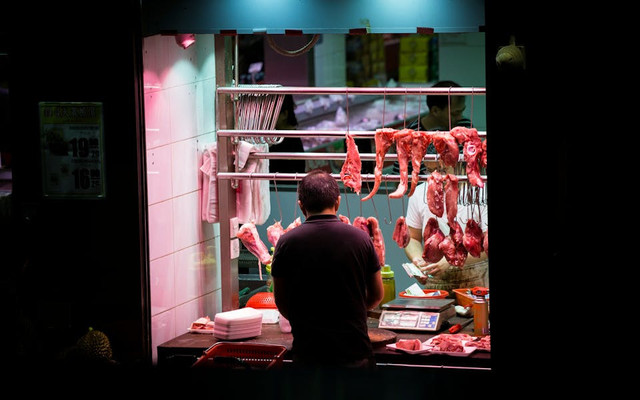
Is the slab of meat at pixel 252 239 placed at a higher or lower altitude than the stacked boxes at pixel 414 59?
lower

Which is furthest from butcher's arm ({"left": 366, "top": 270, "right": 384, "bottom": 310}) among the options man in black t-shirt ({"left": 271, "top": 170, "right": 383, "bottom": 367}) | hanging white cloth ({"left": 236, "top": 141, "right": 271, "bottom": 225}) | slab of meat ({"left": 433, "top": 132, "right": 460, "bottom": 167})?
hanging white cloth ({"left": 236, "top": 141, "right": 271, "bottom": 225})

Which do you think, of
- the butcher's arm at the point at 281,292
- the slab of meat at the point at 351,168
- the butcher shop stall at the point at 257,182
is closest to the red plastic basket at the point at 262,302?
the butcher shop stall at the point at 257,182

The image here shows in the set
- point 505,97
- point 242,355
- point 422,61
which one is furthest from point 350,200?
point 505,97

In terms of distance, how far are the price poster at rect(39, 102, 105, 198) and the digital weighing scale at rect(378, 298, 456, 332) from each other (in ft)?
6.57

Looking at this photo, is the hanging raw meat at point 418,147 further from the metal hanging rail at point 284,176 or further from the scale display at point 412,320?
the scale display at point 412,320

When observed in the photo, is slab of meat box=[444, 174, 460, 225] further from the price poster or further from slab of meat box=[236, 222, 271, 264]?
the price poster

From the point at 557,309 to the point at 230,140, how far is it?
2736mm

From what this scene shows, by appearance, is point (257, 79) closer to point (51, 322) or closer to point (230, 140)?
point (230, 140)

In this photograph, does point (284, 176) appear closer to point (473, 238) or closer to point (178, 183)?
point (178, 183)

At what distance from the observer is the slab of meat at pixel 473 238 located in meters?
6.07

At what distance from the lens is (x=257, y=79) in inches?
463

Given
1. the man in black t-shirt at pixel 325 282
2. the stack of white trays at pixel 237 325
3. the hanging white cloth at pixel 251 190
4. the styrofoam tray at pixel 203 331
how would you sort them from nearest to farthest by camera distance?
the man in black t-shirt at pixel 325 282
the stack of white trays at pixel 237 325
the styrofoam tray at pixel 203 331
the hanging white cloth at pixel 251 190

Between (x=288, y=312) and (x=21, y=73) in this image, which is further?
(x=21, y=73)

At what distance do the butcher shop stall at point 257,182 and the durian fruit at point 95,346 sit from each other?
0.36 m
